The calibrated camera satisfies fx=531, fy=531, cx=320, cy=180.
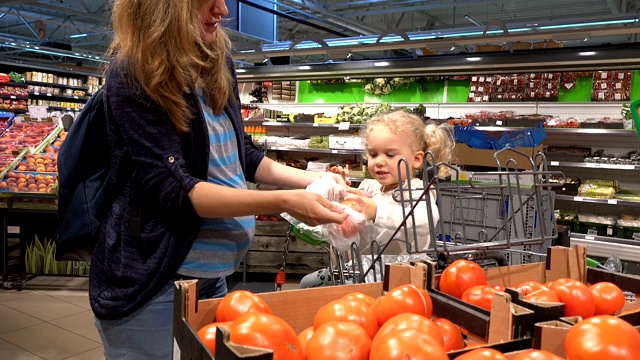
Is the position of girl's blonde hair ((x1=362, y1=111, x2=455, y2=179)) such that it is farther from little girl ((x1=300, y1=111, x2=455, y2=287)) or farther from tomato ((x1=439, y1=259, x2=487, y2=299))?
tomato ((x1=439, y1=259, x2=487, y2=299))

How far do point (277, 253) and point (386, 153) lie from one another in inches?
138

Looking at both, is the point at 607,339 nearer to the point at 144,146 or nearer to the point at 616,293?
the point at 616,293

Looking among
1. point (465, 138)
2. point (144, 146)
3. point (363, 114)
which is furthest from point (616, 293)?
point (363, 114)

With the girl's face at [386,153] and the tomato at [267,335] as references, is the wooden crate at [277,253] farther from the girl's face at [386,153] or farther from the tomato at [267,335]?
the tomato at [267,335]

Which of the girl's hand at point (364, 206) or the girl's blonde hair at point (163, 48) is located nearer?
the girl's blonde hair at point (163, 48)

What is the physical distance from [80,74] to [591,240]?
14.8 meters

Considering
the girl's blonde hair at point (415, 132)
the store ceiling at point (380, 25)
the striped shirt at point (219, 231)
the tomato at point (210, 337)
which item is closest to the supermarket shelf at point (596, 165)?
the store ceiling at point (380, 25)

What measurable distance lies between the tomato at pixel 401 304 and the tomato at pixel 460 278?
0.19m

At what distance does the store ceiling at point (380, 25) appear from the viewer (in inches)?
137

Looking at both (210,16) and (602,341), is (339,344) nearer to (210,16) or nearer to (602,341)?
(602,341)

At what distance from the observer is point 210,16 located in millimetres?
1359

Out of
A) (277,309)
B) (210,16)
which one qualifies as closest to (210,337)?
(277,309)

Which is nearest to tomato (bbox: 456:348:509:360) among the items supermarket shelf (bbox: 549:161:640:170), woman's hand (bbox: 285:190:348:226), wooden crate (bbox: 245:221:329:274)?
woman's hand (bbox: 285:190:348:226)

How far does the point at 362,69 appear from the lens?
133 inches
